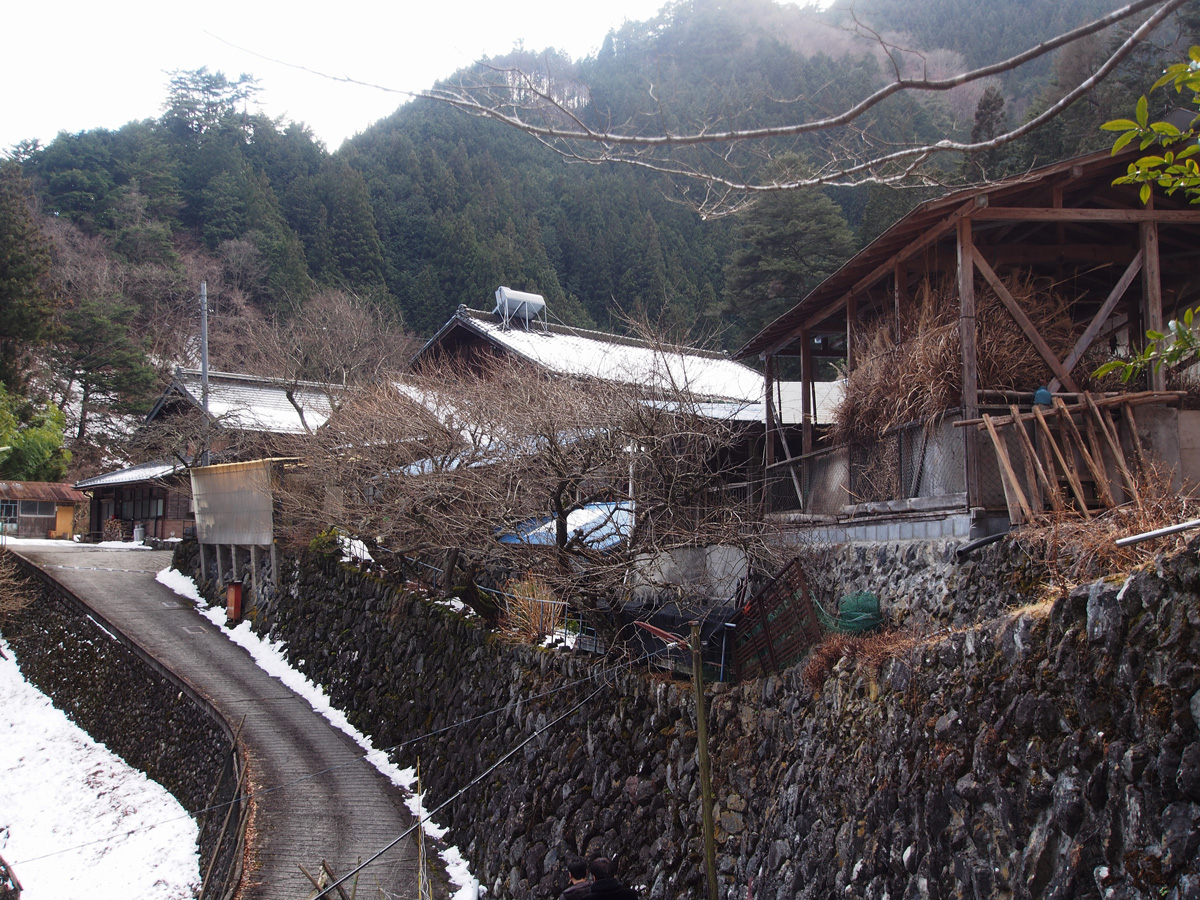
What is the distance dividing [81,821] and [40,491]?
25221 millimetres

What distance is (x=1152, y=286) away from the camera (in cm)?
851

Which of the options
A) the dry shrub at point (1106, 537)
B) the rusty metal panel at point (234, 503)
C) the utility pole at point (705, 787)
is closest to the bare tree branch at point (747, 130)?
the dry shrub at point (1106, 537)

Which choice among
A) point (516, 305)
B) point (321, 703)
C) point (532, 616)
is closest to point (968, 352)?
point (532, 616)

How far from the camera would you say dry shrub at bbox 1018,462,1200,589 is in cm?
521

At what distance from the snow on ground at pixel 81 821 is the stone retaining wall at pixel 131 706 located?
1.02 ft

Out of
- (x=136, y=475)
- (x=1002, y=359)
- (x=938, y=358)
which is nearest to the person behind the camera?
(x=938, y=358)

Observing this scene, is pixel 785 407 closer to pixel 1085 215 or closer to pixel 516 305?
pixel 516 305

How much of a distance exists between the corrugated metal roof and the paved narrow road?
47.1 feet

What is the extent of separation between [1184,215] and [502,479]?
8267 mm

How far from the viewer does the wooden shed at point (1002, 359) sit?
7434 mm

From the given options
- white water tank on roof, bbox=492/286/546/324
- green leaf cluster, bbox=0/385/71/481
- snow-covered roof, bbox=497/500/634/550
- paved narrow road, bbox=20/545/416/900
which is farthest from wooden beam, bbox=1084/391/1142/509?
green leaf cluster, bbox=0/385/71/481

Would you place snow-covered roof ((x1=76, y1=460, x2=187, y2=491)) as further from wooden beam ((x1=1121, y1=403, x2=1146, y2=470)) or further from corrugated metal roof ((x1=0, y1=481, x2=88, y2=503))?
wooden beam ((x1=1121, y1=403, x2=1146, y2=470))

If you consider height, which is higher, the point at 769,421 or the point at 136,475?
the point at 769,421

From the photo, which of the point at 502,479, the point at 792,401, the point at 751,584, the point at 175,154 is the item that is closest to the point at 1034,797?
the point at 751,584
